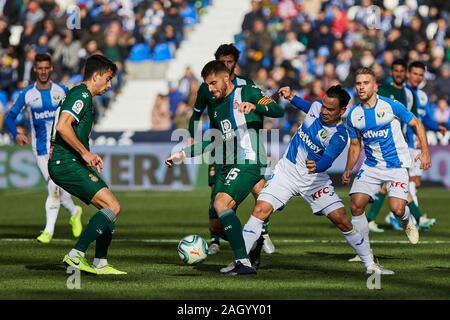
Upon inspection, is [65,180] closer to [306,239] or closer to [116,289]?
[116,289]

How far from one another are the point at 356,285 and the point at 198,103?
4.35 metres

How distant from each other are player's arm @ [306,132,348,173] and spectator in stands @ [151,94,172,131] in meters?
18.0

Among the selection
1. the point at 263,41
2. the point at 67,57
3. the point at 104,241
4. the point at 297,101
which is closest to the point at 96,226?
the point at 104,241

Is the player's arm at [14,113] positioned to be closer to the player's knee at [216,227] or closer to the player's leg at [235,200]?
the player's knee at [216,227]

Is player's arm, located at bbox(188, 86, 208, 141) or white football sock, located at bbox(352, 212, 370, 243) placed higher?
player's arm, located at bbox(188, 86, 208, 141)

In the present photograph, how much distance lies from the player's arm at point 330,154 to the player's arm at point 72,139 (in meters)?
2.23

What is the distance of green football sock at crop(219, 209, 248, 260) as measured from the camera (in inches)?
461

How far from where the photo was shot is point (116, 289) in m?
10.7

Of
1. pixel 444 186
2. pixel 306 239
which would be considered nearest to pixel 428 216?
pixel 306 239

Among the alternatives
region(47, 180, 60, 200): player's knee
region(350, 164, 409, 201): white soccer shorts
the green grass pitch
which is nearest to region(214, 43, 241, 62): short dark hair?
region(350, 164, 409, 201): white soccer shorts

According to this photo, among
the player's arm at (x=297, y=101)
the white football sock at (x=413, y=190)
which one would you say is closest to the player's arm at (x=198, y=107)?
the player's arm at (x=297, y=101)

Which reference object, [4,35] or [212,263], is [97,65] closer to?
[212,263]

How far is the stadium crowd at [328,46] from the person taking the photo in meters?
28.8

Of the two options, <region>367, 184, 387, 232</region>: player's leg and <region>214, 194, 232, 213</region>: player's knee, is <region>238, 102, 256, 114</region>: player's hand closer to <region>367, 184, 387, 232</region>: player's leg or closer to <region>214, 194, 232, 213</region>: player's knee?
<region>214, 194, 232, 213</region>: player's knee
